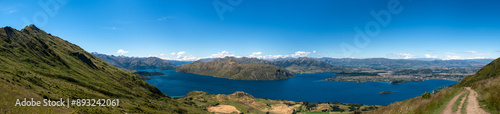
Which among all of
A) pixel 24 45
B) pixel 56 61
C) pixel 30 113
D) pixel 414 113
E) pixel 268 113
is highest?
pixel 24 45

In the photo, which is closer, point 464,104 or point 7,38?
point 464,104

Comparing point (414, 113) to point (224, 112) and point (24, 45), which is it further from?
point (24, 45)

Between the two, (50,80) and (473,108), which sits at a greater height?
(473,108)

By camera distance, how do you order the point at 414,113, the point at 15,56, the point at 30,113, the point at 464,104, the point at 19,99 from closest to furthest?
the point at 414,113
the point at 464,104
the point at 30,113
the point at 19,99
the point at 15,56

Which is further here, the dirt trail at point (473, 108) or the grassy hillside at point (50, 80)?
the grassy hillside at point (50, 80)

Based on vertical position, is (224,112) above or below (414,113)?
below

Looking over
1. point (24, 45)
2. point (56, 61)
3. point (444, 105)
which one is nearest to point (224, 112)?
point (56, 61)

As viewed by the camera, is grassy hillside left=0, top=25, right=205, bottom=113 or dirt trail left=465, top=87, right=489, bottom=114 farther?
grassy hillside left=0, top=25, right=205, bottom=113

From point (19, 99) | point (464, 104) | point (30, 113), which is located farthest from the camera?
point (19, 99)

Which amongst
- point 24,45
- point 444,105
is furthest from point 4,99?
point 24,45

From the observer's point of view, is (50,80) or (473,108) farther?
(50,80)

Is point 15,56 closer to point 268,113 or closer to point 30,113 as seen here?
point 30,113
